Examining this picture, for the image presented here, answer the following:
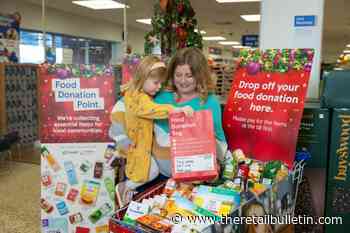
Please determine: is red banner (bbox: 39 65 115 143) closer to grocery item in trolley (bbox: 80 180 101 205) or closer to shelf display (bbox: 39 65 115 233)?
shelf display (bbox: 39 65 115 233)

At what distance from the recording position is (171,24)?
2.91 meters

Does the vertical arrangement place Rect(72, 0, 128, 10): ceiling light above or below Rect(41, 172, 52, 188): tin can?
above

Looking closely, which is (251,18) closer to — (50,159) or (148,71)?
(50,159)

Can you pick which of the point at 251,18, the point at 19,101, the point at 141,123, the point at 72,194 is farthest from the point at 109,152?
the point at 251,18

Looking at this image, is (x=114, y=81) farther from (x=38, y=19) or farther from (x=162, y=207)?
(x=38, y=19)

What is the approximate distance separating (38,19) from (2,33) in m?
3.23

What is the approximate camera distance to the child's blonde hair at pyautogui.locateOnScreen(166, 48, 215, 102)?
1746mm

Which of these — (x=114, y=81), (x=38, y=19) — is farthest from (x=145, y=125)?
(x=38, y=19)

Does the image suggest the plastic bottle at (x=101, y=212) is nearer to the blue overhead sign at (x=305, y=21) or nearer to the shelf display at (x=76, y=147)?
the shelf display at (x=76, y=147)

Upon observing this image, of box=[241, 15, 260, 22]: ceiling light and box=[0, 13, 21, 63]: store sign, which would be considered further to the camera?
box=[241, 15, 260, 22]: ceiling light

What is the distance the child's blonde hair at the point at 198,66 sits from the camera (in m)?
1.75

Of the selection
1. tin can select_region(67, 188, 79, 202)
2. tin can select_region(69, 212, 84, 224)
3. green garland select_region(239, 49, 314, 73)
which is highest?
green garland select_region(239, 49, 314, 73)

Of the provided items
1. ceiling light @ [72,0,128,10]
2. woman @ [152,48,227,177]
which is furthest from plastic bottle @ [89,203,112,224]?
ceiling light @ [72,0,128,10]

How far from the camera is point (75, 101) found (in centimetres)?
253
